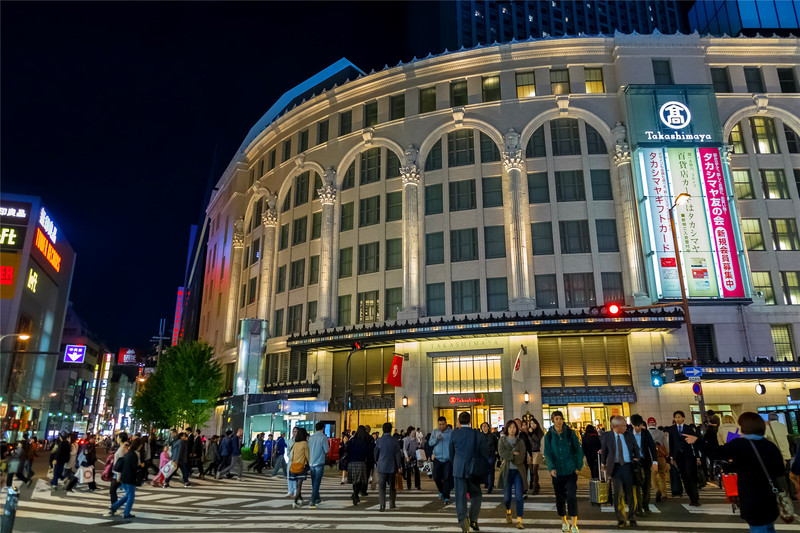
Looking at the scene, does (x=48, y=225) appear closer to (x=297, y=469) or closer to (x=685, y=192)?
(x=685, y=192)

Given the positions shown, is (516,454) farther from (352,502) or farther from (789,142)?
(789,142)

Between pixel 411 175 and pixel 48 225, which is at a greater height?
pixel 48 225

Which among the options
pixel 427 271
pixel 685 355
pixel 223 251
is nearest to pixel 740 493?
pixel 685 355

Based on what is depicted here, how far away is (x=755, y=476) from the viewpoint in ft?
18.9

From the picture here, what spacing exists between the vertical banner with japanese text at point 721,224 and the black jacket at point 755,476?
29.4 m

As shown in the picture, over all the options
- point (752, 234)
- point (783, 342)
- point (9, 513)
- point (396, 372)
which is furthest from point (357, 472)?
point (752, 234)

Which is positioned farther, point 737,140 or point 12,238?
point 12,238

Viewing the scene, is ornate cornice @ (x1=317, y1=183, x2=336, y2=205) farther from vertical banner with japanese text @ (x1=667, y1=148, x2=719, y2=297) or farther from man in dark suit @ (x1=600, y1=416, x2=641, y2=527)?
man in dark suit @ (x1=600, y1=416, x2=641, y2=527)

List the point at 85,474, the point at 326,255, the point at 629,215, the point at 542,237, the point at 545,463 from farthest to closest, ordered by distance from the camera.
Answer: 1. the point at 326,255
2. the point at 542,237
3. the point at 629,215
4. the point at 85,474
5. the point at 545,463

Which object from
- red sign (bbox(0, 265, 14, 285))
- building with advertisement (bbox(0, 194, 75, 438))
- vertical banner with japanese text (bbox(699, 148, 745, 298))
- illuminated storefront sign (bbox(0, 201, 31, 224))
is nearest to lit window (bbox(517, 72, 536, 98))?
vertical banner with japanese text (bbox(699, 148, 745, 298))

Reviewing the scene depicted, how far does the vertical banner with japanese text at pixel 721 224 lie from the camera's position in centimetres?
3159

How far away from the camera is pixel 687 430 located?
561 inches

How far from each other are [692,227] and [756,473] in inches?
1195

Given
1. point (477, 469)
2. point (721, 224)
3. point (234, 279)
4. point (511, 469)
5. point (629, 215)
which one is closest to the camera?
Result: point (477, 469)
